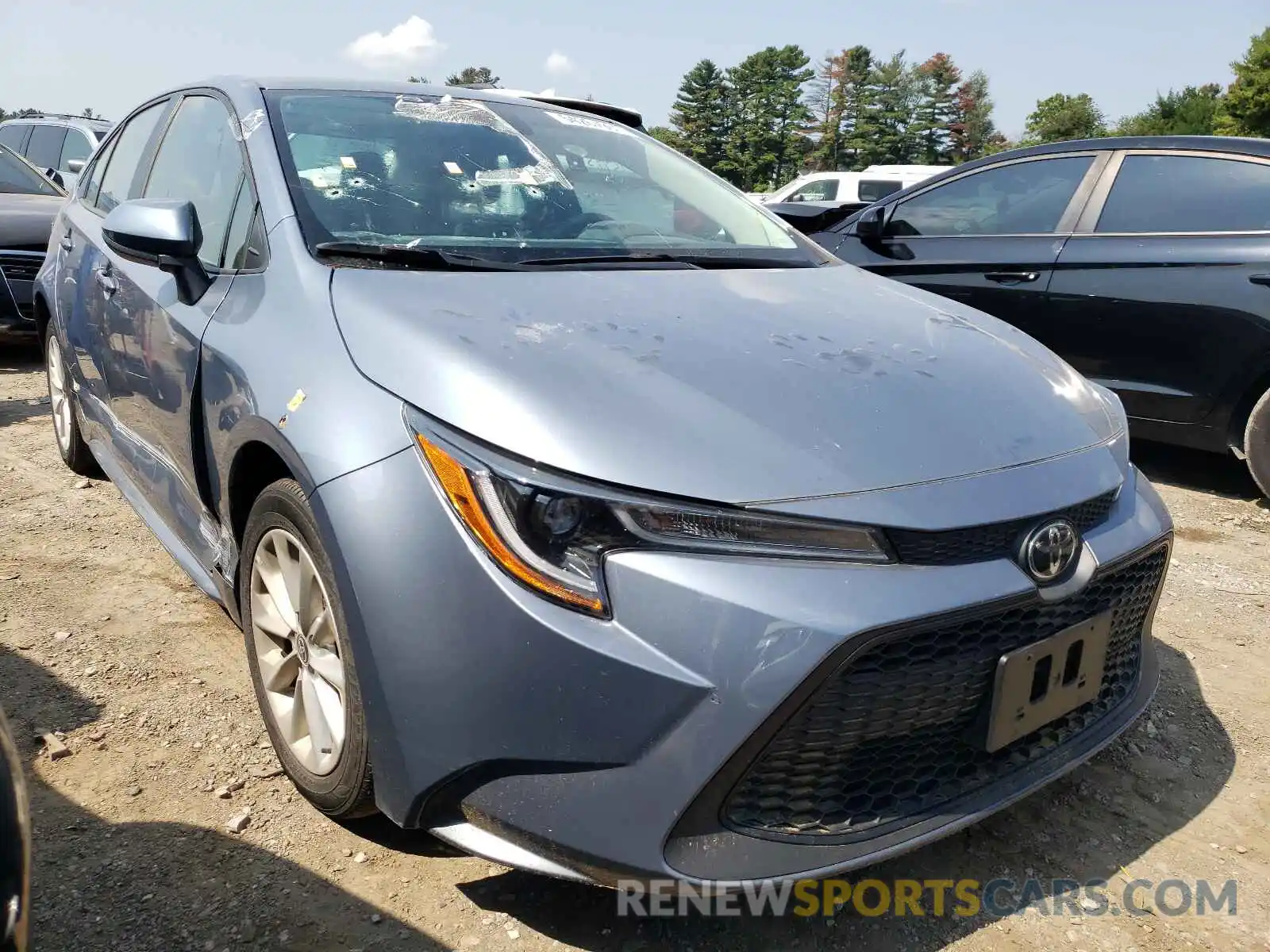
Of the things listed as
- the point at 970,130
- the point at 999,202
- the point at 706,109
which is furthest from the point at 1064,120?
the point at 999,202

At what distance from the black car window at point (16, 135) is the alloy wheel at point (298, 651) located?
1187 cm

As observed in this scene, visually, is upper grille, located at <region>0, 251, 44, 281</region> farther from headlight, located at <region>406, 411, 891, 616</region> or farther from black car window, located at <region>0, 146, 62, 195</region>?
headlight, located at <region>406, 411, 891, 616</region>

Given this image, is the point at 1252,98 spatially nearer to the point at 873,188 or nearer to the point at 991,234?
the point at 873,188

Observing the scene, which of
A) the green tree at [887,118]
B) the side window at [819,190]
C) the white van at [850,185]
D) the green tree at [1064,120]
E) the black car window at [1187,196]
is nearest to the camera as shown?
the black car window at [1187,196]

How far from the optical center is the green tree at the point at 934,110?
80.4 m

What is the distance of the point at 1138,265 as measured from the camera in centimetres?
418

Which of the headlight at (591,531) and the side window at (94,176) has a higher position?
the side window at (94,176)

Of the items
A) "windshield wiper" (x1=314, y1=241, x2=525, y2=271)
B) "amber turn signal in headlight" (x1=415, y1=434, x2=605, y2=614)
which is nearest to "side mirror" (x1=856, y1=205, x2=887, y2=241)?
"windshield wiper" (x1=314, y1=241, x2=525, y2=271)

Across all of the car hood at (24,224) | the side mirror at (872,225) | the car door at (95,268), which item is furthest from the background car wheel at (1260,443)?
the car hood at (24,224)

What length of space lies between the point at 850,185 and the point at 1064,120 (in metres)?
61.7

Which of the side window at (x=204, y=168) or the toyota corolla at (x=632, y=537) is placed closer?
the toyota corolla at (x=632, y=537)

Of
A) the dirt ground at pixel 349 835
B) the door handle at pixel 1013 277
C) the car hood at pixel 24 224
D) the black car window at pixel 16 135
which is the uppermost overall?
the black car window at pixel 16 135

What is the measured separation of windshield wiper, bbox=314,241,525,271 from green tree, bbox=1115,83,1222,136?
158 feet

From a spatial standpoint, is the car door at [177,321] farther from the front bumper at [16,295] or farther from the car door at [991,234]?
the front bumper at [16,295]
